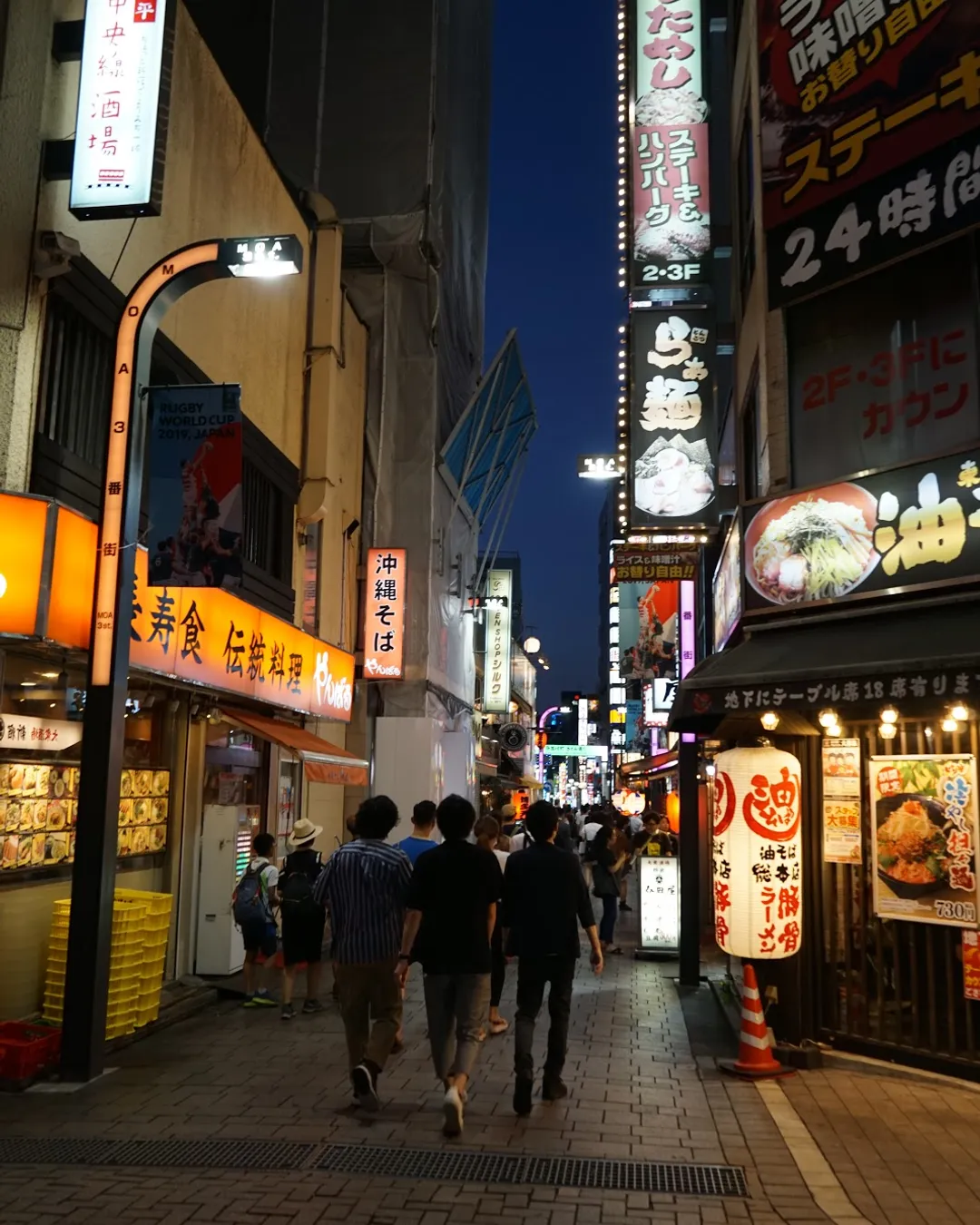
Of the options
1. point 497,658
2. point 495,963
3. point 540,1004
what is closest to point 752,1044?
point 540,1004

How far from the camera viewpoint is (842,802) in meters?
9.00

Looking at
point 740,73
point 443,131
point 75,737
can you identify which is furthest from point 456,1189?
point 443,131

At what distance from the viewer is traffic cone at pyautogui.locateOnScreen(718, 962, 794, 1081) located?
8.32 metres

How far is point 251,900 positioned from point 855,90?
9627mm

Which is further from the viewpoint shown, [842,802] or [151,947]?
[151,947]

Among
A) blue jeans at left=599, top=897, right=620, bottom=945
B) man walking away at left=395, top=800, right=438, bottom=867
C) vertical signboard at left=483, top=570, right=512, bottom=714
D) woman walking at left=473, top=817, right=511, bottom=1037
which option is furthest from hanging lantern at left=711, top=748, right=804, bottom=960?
vertical signboard at left=483, top=570, right=512, bottom=714

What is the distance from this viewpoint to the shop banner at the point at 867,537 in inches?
306

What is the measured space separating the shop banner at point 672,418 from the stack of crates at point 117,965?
6.88m

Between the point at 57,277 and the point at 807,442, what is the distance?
690cm

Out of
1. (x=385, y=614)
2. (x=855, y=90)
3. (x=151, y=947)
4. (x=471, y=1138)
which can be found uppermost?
(x=855, y=90)

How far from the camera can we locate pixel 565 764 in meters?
112

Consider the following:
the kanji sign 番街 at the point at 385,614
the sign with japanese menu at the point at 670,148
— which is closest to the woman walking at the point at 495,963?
the sign with japanese menu at the point at 670,148

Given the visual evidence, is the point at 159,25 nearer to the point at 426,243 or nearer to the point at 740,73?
the point at 740,73

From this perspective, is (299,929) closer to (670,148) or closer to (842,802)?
(842,802)
